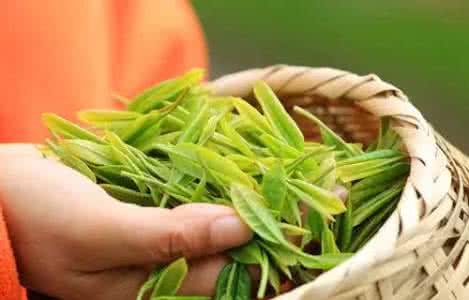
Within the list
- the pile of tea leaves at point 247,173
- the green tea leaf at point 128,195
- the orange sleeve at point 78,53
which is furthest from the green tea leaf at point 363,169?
the orange sleeve at point 78,53

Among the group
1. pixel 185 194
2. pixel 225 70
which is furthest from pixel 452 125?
pixel 185 194

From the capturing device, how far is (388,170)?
1.75 ft

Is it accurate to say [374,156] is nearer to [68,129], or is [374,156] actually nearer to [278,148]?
[278,148]

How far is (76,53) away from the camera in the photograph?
784 millimetres

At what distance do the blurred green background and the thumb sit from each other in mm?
→ 533

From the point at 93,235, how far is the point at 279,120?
141 millimetres

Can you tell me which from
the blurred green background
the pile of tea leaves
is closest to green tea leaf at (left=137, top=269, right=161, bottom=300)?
the pile of tea leaves

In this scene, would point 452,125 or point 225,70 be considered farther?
point 225,70

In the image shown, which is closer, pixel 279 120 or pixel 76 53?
pixel 279 120

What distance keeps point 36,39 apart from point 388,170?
0.36 m

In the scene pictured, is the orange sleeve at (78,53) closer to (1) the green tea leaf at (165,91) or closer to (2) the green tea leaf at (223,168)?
(1) the green tea leaf at (165,91)

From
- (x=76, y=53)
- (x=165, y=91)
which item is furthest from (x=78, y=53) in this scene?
(x=165, y=91)

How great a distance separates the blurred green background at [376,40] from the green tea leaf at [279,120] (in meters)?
0.43

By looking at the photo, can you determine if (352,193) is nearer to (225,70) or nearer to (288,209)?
(288,209)
